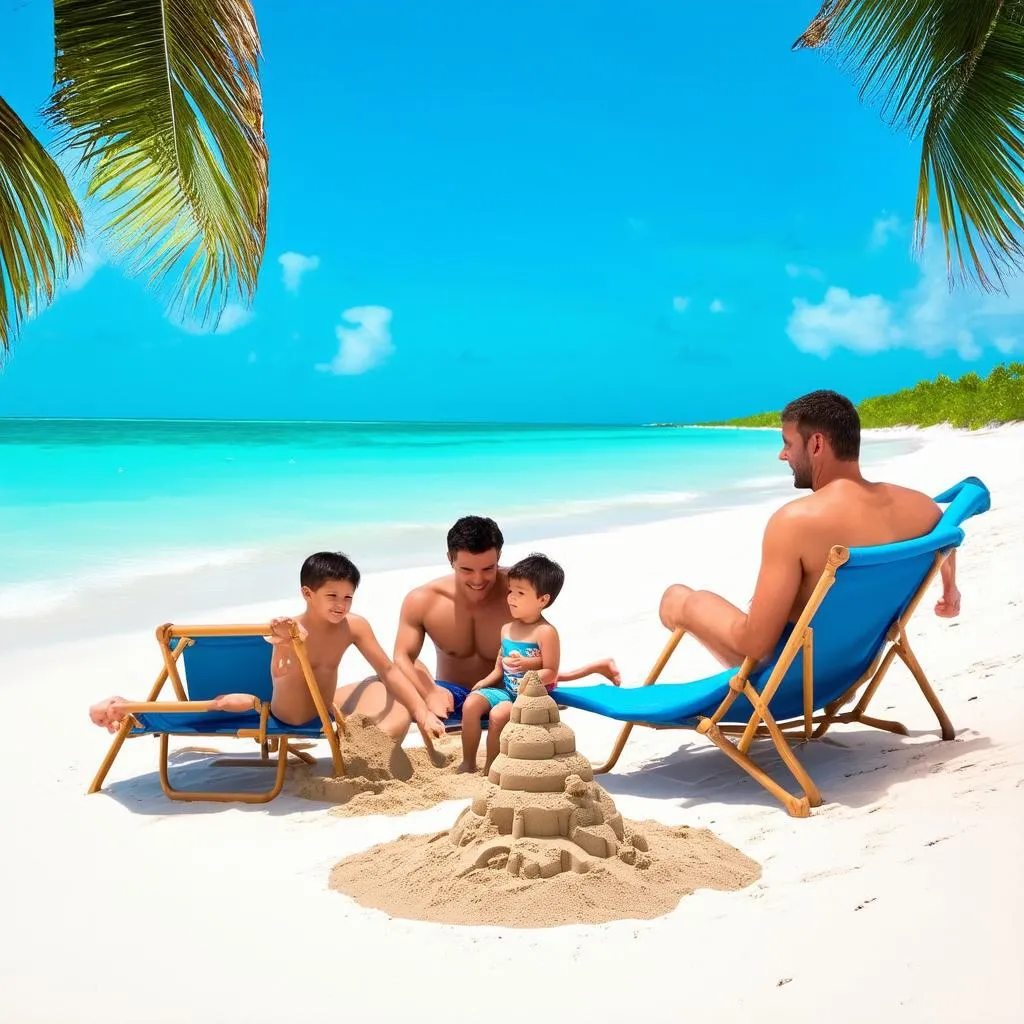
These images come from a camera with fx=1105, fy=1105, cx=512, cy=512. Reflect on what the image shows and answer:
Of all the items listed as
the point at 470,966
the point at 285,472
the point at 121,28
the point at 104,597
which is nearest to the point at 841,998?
the point at 470,966

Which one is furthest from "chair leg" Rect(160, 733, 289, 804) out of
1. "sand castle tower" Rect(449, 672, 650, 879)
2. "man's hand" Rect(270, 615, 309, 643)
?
"sand castle tower" Rect(449, 672, 650, 879)

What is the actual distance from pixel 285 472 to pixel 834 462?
85.0ft

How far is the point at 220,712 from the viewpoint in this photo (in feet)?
13.1

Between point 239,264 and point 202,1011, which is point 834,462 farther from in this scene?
point 239,264

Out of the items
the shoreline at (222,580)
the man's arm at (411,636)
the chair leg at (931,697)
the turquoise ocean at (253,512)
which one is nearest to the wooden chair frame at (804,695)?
the chair leg at (931,697)

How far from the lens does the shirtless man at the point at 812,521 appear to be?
11.5ft

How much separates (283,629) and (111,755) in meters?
0.86

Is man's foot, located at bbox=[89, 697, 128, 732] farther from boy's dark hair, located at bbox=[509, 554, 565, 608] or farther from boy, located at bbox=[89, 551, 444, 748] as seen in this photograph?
boy's dark hair, located at bbox=[509, 554, 565, 608]

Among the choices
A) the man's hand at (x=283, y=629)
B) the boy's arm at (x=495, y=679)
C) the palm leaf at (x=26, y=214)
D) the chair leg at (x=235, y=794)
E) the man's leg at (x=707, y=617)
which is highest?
the palm leaf at (x=26, y=214)

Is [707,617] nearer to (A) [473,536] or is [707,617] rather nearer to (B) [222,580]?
(A) [473,536]

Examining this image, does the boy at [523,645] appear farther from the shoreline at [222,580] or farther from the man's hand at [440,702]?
the shoreline at [222,580]

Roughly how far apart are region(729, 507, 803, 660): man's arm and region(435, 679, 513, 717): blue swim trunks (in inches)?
37.9

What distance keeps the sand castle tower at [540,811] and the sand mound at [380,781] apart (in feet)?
2.80

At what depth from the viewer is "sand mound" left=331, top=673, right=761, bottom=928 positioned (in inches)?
105
